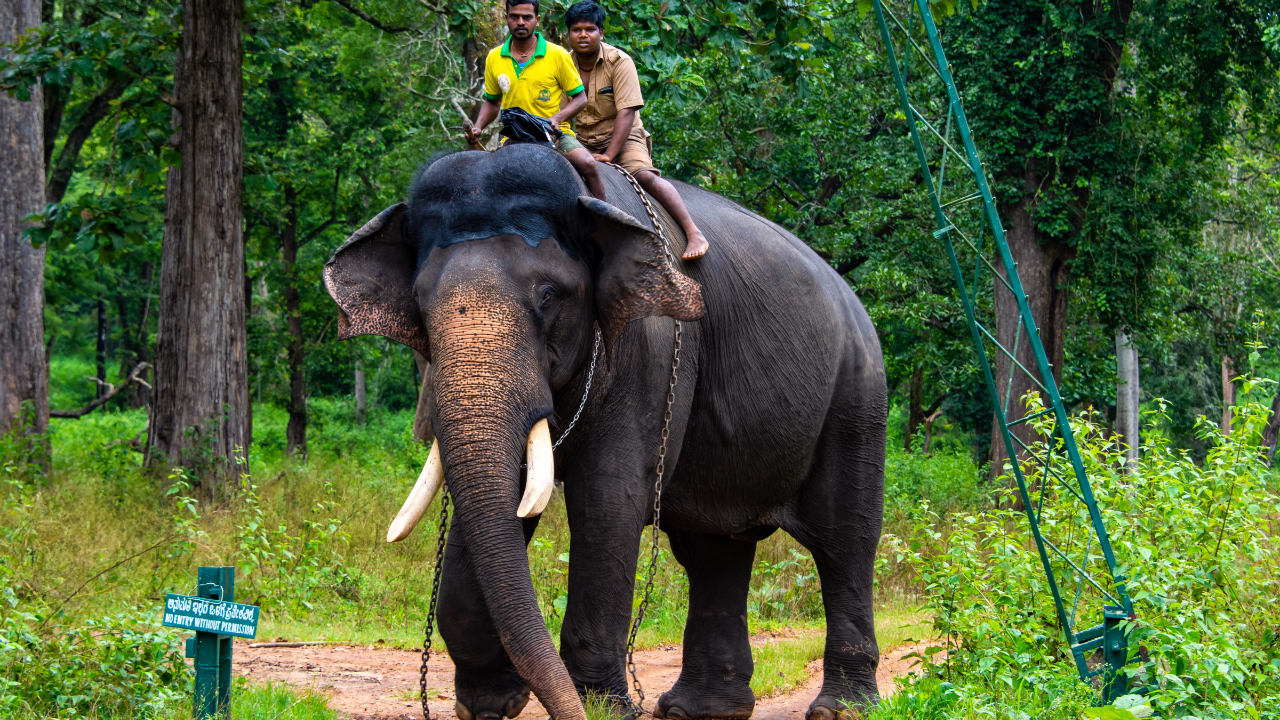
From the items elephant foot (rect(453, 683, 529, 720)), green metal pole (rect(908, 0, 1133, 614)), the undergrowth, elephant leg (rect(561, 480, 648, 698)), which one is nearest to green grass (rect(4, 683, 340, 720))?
the undergrowth

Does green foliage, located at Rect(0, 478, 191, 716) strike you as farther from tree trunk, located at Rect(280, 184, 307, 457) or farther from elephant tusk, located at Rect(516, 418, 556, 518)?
tree trunk, located at Rect(280, 184, 307, 457)

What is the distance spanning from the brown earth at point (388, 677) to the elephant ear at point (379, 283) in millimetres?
1880

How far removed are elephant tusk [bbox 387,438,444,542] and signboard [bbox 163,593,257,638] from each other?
665mm

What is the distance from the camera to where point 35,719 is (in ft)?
13.7

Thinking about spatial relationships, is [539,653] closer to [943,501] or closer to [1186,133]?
[943,501]

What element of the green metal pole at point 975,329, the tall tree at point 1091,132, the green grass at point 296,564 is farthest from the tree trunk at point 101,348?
the green metal pole at point 975,329

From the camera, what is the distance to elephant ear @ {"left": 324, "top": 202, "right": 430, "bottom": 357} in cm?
436

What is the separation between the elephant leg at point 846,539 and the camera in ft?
18.5

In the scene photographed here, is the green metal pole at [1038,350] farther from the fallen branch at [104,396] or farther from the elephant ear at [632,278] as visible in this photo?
the fallen branch at [104,396]

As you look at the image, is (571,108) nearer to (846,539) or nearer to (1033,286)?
(846,539)

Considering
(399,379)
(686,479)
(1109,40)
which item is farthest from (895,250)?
(399,379)

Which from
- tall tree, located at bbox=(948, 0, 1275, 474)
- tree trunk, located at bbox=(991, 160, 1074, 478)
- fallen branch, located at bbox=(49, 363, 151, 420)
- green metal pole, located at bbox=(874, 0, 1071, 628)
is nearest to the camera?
green metal pole, located at bbox=(874, 0, 1071, 628)

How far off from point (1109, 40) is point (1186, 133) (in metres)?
1.60

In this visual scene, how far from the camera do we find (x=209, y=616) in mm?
4094
